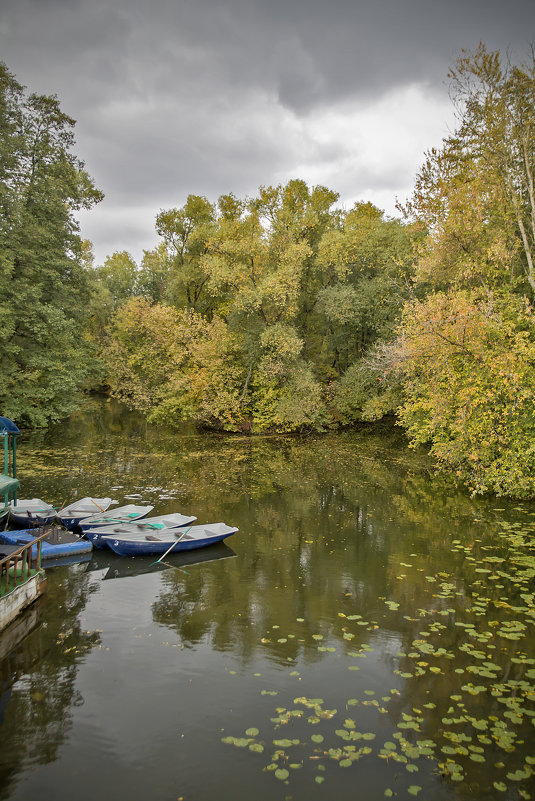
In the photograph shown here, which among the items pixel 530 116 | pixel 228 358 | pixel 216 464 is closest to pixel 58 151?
pixel 228 358

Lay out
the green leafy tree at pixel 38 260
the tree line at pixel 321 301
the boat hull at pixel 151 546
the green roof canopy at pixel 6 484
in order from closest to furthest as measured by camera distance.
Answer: the green roof canopy at pixel 6 484
the boat hull at pixel 151 546
the tree line at pixel 321 301
the green leafy tree at pixel 38 260

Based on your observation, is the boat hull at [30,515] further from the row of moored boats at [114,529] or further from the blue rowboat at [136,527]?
the blue rowboat at [136,527]

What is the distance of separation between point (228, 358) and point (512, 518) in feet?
76.8

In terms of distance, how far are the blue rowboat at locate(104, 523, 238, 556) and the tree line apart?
31.0 ft

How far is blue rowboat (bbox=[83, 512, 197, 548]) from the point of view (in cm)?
1305

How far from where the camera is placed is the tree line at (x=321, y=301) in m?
17.3

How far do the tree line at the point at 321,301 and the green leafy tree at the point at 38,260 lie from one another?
12cm

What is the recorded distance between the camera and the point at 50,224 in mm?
27344

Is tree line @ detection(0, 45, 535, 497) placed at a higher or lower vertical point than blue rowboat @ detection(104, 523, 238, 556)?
higher

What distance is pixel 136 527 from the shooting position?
544 inches

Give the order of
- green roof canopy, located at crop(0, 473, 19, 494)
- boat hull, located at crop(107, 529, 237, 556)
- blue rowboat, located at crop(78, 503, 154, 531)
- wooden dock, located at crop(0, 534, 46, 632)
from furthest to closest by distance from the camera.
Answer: blue rowboat, located at crop(78, 503, 154, 531)
boat hull, located at crop(107, 529, 237, 556)
green roof canopy, located at crop(0, 473, 19, 494)
wooden dock, located at crop(0, 534, 46, 632)

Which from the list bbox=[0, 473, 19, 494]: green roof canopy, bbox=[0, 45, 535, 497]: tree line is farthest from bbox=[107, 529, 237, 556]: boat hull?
bbox=[0, 45, 535, 497]: tree line

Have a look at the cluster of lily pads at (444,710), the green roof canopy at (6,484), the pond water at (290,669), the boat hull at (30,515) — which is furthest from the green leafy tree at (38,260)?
the cluster of lily pads at (444,710)

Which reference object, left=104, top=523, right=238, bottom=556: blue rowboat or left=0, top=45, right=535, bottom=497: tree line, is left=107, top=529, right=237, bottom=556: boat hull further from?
left=0, top=45, right=535, bottom=497: tree line
